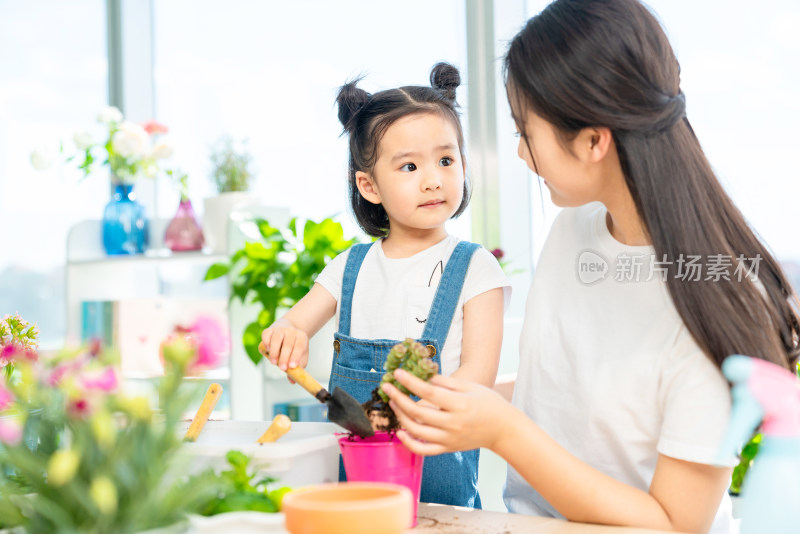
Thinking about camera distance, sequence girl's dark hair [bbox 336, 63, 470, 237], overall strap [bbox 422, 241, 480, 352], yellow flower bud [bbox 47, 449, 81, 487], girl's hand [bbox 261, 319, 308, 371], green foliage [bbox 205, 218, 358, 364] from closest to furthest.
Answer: yellow flower bud [bbox 47, 449, 81, 487]
girl's hand [bbox 261, 319, 308, 371]
overall strap [bbox 422, 241, 480, 352]
girl's dark hair [bbox 336, 63, 470, 237]
green foliage [bbox 205, 218, 358, 364]

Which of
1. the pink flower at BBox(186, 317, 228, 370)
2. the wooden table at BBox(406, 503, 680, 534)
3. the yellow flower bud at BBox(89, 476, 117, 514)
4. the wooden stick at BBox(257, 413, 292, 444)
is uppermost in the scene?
the pink flower at BBox(186, 317, 228, 370)

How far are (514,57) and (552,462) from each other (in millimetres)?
545

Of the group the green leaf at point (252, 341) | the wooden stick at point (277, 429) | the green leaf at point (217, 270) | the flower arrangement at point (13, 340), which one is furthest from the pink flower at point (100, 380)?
the green leaf at point (217, 270)

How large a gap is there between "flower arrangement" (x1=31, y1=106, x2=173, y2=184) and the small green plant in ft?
0.63

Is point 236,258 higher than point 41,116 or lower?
lower

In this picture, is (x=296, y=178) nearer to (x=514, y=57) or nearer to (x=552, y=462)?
(x=514, y=57)

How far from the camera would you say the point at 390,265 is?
1433 mm

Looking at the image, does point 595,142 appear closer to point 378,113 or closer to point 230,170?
point 378,113

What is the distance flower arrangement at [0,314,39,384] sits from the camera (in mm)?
989

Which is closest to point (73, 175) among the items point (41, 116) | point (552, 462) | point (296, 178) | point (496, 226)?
point (41, 116)

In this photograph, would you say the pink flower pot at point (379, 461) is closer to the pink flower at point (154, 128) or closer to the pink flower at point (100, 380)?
the pink flower at point (100, 380)

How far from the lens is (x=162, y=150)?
9.41 ft

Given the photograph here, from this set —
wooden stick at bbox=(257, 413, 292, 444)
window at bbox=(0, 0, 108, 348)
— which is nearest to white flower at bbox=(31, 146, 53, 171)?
window at bbox=(0, 0, 108, 348)

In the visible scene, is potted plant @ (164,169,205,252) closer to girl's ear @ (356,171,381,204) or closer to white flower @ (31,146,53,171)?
white flower @ (31,146,53,171)
